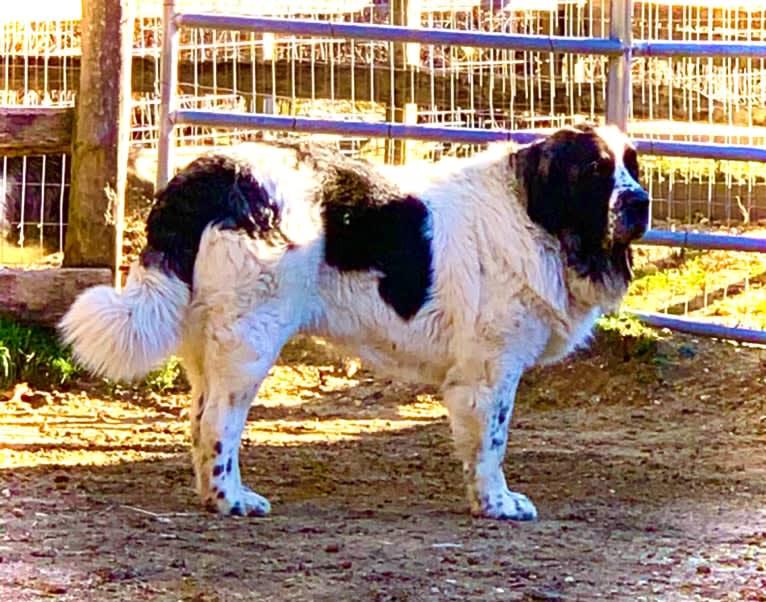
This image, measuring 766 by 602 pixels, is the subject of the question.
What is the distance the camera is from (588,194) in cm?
566

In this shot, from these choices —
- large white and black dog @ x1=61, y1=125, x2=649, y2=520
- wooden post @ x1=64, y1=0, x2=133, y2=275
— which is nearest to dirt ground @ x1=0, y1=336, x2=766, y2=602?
large white and black dog @ x1=61, y1=125, x2=649, y2=520

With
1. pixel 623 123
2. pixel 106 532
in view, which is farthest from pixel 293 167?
pixel 623 123

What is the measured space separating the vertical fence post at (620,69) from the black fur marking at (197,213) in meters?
2.91

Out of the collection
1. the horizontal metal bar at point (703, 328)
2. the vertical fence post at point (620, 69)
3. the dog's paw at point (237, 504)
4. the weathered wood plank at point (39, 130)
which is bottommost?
the dog's paw at point (237, 504)

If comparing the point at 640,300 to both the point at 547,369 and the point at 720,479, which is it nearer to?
the point at 547,369

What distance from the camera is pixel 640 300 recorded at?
29.0 ft

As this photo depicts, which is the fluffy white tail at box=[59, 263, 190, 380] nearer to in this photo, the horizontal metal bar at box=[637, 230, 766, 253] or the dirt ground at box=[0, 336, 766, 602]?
the dirt ground at box=[0, 336, 766, 602]

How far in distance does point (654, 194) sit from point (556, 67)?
1.42 metres

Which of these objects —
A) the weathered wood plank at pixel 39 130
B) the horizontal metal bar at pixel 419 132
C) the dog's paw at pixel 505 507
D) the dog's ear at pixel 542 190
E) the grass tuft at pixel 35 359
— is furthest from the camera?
the horizontal metal bar at pixel 419 132

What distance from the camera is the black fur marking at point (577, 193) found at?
5.66m

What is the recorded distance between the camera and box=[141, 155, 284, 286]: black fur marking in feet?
17.4

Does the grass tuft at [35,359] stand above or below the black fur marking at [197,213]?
below

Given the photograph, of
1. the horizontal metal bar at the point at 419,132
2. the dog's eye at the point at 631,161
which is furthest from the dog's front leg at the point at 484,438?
the horizontal metal bar at the point at 419,132

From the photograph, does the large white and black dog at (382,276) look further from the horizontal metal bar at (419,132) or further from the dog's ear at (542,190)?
the horizontal metal bar at (419,132)
